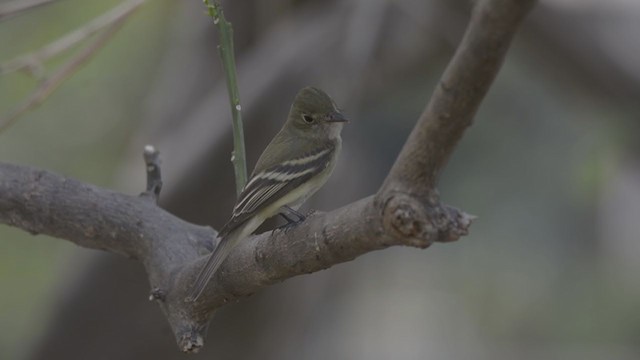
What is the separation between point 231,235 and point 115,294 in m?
3.71

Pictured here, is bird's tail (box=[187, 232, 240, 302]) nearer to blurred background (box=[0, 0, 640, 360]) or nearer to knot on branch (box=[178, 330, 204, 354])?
knot on branch (box=[178, 330, 204, 354])

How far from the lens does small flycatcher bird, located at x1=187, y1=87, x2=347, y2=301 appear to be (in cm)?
325

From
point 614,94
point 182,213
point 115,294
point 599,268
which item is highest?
point 614,94

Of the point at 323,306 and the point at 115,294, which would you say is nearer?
the point at 115,294

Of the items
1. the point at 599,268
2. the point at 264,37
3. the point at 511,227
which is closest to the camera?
the point at 264,37

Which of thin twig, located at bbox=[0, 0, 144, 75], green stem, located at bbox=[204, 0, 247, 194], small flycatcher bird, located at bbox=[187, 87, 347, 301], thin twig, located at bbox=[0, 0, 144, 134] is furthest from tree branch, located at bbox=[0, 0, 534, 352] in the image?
thin twig, located at bbox=[0, 0, 144, 75]

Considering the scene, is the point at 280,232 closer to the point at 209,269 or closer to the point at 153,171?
the point at 209,269

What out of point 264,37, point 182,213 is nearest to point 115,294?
point 182,213

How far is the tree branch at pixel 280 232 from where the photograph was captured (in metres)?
1.98

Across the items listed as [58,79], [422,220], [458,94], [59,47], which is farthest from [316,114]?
[458,94]

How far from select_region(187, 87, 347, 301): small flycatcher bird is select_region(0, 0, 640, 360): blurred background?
2.04 metres

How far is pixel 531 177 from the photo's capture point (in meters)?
11.6

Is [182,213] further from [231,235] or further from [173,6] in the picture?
[231,235]

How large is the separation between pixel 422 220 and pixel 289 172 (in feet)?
4.62
